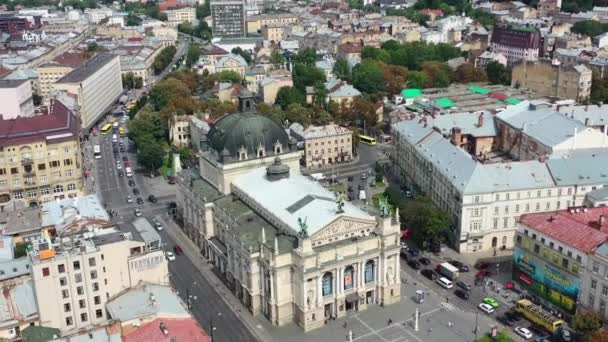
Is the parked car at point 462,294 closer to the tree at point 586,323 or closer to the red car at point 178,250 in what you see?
the tree at point 586,323

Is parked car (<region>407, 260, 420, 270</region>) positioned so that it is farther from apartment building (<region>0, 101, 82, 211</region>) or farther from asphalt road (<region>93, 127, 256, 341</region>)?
apartment building (<region>0, 101, 82, 211</region>)

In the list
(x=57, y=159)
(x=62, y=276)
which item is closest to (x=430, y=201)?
(x=62, y=276)

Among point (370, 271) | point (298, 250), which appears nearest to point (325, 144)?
point (370, 271)

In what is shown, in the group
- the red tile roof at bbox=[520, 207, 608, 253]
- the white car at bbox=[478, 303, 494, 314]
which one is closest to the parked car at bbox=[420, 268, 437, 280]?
the white car at bbox=[478, 303, 494, 314]

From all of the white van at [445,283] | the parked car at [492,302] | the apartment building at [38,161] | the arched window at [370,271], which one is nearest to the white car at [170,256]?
the arched window at [370,271]

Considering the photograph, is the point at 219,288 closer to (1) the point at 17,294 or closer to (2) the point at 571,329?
(1) the point at 17,294

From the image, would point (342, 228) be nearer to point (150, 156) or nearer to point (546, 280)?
point (546, 280)
